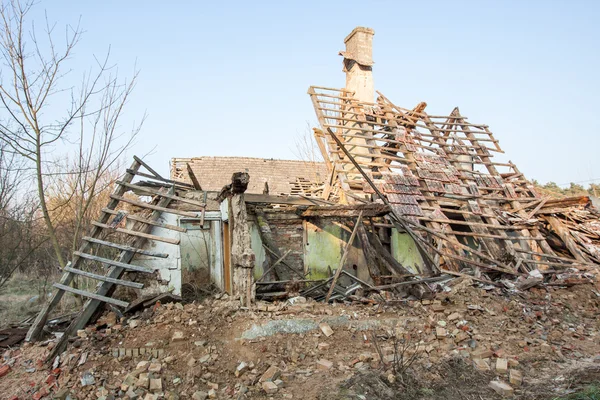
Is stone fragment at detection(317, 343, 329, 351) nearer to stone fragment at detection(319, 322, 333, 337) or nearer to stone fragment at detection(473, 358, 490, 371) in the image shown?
stone fragment at detection(319, 322, 333, 337)

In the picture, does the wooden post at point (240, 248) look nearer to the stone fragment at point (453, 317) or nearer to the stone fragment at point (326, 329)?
the stone fragment at point (326, 329)

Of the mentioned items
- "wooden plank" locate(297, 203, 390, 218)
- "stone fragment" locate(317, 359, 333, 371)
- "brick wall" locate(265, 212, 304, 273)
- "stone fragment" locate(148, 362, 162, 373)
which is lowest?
"stone fragment" locate(317, 359, 333, 371)

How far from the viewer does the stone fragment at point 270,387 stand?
5219 mm

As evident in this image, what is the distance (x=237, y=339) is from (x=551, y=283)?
7.28 m

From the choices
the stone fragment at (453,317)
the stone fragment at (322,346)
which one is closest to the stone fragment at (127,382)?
the stone fragment at (322,346)

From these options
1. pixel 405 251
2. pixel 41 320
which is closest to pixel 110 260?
pixel 41 320

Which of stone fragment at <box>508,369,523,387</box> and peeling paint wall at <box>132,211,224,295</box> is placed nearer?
stone fragment at <box>508,369,523,387</box>

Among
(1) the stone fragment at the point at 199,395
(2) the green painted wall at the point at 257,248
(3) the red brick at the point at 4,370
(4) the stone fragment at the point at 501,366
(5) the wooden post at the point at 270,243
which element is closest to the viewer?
Answer: (1) the stone fragment at the point at 199,395

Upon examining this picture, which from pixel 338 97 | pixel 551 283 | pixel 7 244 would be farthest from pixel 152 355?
pixel 338 97

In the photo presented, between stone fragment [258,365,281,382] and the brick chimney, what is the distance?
37.9 ft

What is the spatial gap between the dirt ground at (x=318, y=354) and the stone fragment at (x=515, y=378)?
0.06 ft

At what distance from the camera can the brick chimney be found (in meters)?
15.5

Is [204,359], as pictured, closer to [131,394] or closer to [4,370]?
[131,394]

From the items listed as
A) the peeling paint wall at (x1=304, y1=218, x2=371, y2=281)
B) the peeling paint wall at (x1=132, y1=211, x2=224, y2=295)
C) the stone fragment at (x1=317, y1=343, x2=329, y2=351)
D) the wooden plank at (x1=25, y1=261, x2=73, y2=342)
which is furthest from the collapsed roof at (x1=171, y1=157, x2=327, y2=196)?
the stone fragment at (x1=317, y1=343, x2=329, y2=351)
